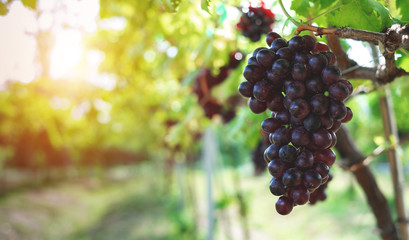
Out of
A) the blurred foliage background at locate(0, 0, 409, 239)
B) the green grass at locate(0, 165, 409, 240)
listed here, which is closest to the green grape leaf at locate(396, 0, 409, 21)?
the blurred foliage background at locate(0, 0, 409, 239)

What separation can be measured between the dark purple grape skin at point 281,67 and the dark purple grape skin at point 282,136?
18 centimetres

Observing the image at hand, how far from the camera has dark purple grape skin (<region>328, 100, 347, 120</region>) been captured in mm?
913

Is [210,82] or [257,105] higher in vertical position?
[210,82]

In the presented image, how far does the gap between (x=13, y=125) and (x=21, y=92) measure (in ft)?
31.0

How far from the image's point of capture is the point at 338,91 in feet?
2.97

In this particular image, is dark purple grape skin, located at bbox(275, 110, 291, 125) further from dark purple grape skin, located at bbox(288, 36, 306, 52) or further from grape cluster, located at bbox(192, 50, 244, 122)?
grape cluster, located at bbox(192, 50, 244, 122)

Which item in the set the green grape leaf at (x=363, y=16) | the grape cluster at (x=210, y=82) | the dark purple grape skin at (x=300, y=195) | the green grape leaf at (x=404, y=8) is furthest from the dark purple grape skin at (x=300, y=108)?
the grape cluster at (x=210, y=82)

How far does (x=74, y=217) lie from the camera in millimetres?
13508

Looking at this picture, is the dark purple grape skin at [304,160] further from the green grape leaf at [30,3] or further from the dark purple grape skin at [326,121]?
the green grape leaf at [30,3]

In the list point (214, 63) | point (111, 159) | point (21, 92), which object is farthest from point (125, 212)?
point (111, 159)

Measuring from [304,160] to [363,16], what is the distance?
539 mm

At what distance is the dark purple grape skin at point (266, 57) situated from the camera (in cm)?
99

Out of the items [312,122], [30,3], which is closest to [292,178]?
[312,122]

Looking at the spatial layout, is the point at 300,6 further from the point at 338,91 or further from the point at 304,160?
the point at 304,160
